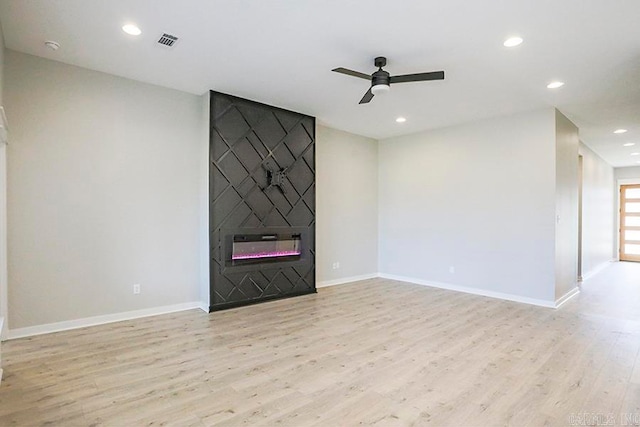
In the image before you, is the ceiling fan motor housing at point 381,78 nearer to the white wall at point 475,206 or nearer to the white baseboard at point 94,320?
the white wall at point 475,206

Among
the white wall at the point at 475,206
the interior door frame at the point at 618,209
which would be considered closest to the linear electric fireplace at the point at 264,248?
the white wall at the point at 475,206

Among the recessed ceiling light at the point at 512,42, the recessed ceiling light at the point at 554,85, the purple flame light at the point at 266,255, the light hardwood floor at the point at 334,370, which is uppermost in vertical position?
the recessed ceiling light at the point at 512,42

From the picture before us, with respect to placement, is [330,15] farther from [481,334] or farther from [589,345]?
[589,345]

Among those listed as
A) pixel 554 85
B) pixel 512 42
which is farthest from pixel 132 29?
pixel 554 85

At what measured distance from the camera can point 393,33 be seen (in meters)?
3.05

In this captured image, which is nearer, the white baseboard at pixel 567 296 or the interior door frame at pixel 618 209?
the white baseboard at pixel 567 296

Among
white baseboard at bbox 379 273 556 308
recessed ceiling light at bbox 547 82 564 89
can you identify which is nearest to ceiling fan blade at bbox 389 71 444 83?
recessed ceiling light at bbox 547 82 564 89

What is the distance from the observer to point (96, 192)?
3.92m

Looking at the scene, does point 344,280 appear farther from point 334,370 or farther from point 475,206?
point 334,370

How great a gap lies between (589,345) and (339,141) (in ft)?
15.5

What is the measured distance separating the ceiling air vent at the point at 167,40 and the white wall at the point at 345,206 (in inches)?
126

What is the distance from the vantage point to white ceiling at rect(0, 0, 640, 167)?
271cm

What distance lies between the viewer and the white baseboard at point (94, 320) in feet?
11.5

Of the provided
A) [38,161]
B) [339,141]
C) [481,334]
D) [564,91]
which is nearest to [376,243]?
[339,141]
